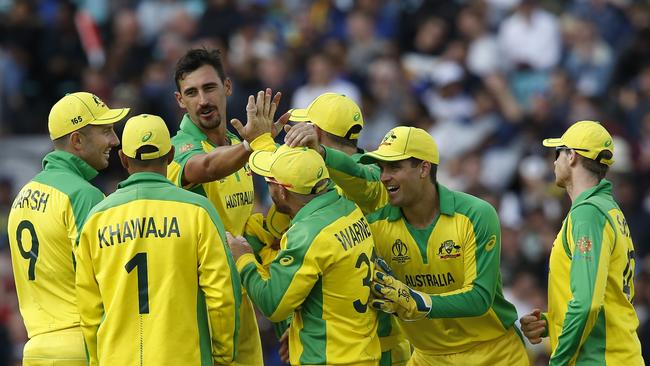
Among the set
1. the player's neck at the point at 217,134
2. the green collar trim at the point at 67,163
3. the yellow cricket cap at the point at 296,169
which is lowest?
the yellow cricket cap at the point at 296,169

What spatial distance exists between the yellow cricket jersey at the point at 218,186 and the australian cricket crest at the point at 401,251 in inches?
46.8

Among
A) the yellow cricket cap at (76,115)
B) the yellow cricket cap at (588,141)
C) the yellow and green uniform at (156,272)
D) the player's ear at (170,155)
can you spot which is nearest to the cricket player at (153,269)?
the yellow and green uniform at (156,272)

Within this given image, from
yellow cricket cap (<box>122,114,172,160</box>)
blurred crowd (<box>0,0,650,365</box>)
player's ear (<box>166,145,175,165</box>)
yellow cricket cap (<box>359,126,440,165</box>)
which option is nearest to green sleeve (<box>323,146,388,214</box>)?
yellow cricket cap (<box>359,126,440,165</box>)

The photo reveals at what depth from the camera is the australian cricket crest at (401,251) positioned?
31.6 ft

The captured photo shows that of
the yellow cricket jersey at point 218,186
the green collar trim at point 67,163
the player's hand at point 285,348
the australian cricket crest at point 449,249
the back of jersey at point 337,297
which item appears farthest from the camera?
the player's hand at point 285,348

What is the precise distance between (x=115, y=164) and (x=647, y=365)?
7234 mm

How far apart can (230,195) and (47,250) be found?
1.43 meters

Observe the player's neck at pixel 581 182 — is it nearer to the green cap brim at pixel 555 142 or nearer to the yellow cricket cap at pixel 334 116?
the green cap brim at pixel 555 142

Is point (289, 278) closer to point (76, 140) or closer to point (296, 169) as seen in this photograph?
point (296, 169)

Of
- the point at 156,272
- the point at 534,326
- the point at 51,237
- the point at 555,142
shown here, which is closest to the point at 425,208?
the point at 555,142

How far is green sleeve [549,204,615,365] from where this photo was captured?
29.0 ft

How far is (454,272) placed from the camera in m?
9.62

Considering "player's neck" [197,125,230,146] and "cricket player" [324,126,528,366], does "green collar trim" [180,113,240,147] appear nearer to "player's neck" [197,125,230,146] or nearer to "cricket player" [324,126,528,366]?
"player's neck" [197,125,230,146]

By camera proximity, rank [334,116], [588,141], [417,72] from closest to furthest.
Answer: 1. [588,141]
2. [334,116]
3. [417,72]
